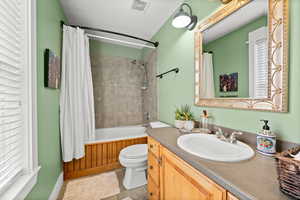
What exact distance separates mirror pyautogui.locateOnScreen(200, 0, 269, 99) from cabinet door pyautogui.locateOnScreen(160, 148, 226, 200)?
2.16 feet

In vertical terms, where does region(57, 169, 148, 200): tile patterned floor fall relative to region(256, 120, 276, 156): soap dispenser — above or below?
below

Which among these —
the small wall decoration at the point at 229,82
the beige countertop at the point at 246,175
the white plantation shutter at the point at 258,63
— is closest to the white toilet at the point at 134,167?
the beige countertop at the point at 246,175

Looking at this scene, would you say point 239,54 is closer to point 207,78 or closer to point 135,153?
point 207,78

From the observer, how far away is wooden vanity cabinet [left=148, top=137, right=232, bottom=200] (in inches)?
21.7

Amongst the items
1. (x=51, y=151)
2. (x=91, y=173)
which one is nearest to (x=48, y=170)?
(x=51, y=151)

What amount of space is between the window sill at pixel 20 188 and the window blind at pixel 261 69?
5.21 ft

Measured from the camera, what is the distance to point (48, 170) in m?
1.18

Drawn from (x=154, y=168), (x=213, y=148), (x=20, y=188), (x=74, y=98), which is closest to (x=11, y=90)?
(x=20, y=188)

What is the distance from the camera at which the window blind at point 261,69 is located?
745mm

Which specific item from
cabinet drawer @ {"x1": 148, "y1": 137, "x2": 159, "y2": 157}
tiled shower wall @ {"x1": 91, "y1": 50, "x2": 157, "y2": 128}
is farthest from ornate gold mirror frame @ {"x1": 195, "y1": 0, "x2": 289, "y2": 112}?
tiled shower wall @ {"x1": 91, "y1": 50, "x2": 157, "y2": 128}

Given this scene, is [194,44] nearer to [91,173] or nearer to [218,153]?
[218,153]

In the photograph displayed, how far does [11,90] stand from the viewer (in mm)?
736

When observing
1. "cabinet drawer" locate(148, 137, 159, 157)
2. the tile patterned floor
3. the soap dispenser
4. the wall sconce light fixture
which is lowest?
the tile patterned floor

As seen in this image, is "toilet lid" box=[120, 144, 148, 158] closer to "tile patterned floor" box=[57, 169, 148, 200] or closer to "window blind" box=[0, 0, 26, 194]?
"tile patterned floor" box=[57, 169, 148, 200]
